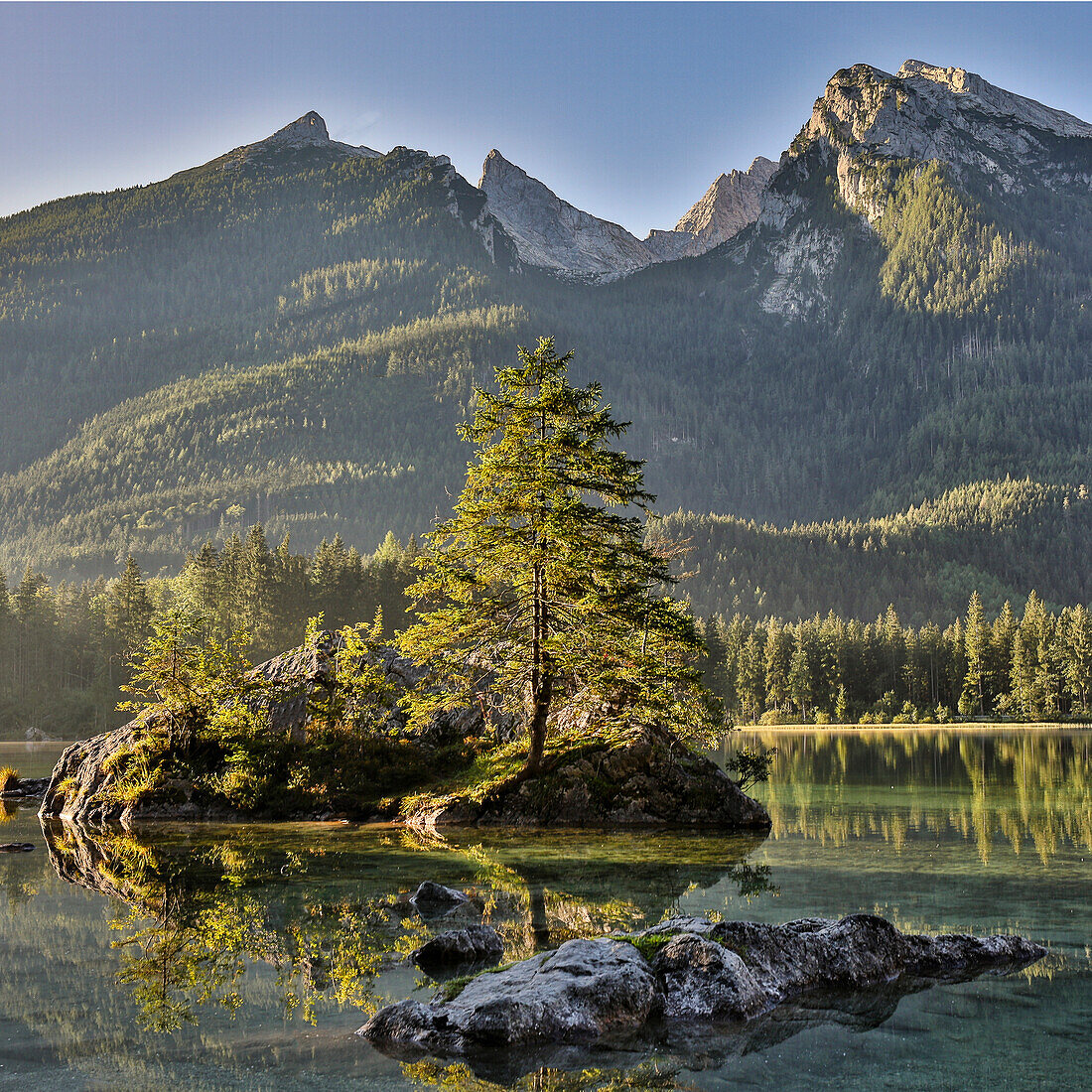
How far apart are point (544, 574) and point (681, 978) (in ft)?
63.5

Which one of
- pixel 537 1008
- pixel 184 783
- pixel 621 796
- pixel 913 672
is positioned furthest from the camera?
pixel 913 672

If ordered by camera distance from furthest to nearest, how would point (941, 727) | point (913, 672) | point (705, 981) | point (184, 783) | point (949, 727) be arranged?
1. point (913, 672)
2. point (941, 727)
3. point (949, 727)
4. point (184, 783)
5. point (705, 981)

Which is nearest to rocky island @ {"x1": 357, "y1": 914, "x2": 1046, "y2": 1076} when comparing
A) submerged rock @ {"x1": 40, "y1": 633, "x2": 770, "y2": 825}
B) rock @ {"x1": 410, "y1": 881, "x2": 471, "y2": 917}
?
rock @ {"x1": 410, "y1": 881, "x2": 471, "y2": 917}

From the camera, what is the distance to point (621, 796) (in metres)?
30.3

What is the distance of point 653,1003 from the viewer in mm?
11961

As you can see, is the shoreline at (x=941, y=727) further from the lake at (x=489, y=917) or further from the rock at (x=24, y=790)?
the lake at (x=489, y=917)

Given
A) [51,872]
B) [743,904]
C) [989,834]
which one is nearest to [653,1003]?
[743,904]

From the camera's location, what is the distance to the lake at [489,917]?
403 inches

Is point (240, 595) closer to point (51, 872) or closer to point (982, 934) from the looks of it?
point (51, 872)

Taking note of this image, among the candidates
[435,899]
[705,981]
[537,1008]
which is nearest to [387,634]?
[435,899]

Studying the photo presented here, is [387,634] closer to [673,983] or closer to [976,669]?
[673,983]

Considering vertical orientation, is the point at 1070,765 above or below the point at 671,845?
below

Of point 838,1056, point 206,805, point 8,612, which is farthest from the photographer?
point 8,612

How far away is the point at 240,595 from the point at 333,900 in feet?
355
